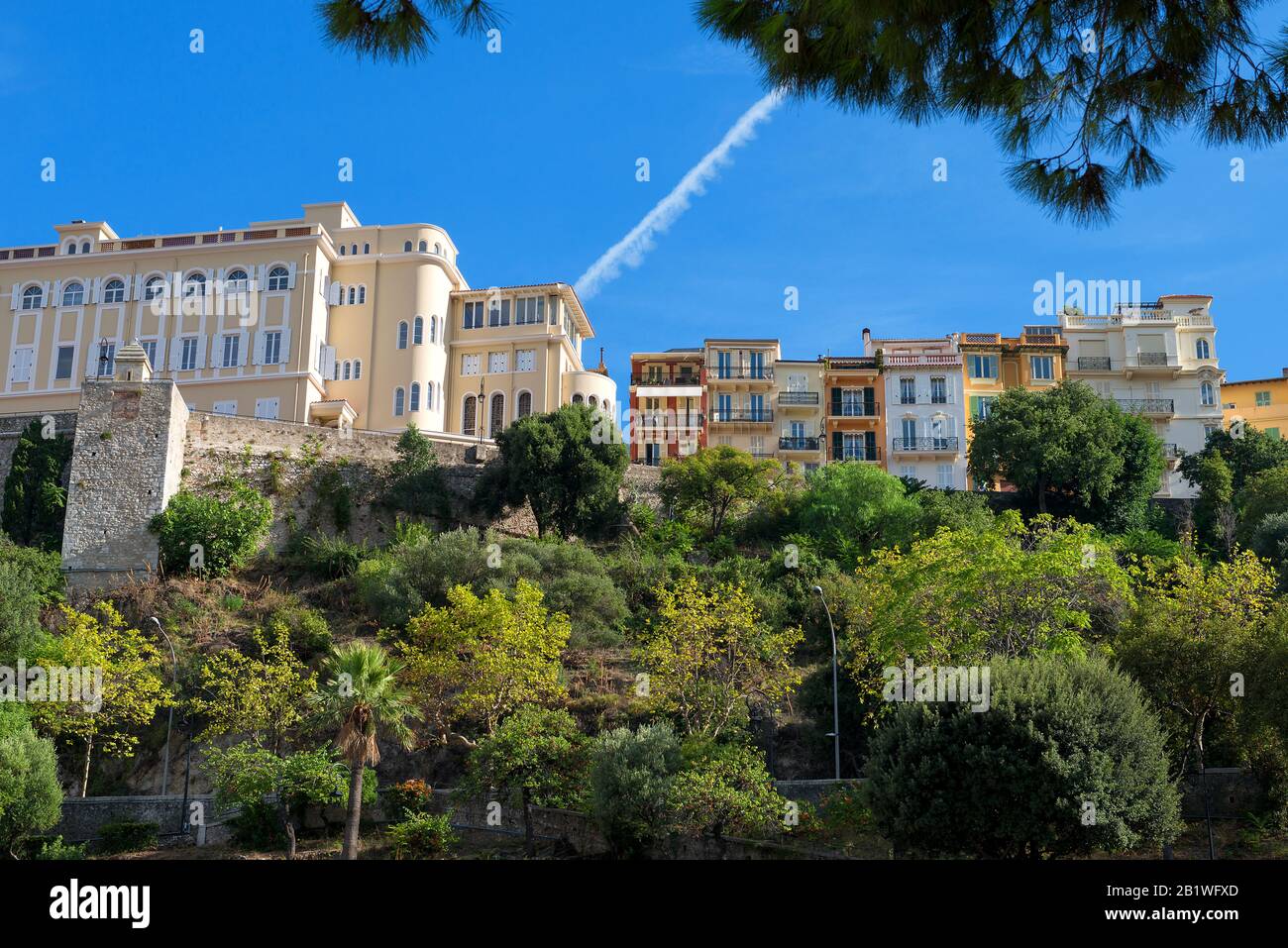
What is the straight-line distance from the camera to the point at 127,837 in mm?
32344

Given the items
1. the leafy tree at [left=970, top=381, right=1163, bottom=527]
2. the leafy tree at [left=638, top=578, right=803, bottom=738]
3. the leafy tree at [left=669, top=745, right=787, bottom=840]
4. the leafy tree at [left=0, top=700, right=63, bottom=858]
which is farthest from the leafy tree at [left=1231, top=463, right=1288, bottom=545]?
the leafy tree at [left=0, top=700, right=63, bottom=858]

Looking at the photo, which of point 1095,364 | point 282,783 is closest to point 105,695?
point 282,783

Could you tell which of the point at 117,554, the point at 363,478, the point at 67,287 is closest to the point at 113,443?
the point at 117,554

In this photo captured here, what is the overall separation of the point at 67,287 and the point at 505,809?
1699 inches

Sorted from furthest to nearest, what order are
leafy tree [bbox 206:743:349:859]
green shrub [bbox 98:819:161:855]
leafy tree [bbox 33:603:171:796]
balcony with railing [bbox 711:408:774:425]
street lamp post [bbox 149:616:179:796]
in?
balcony with railing [bbox 711:408:774:425], leafy tree [bbox 33:603:171:796], street lamp post [bbox 149:616:179:796], green shrub [bbox 98:819:161:855], leafy tree [bbox 206:743:349:859]

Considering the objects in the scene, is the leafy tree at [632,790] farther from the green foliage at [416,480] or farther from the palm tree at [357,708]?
the green foliage at [416,480]

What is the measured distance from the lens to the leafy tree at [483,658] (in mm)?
33750

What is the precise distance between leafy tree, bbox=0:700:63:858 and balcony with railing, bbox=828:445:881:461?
41.9 meters

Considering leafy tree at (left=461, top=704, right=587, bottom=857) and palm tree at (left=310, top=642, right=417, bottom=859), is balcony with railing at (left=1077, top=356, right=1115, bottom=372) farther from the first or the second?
palm tree at (left=310, top=642, right=417, bottom=859)

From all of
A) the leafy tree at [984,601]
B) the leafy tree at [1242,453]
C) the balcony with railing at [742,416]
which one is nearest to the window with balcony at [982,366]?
the balcony with railing at [742,416]

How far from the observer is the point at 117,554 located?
151 feet

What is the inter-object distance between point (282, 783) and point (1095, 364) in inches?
1989

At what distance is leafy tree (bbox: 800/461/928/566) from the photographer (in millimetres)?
47875

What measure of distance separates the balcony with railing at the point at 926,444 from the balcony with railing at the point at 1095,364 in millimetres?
9168
